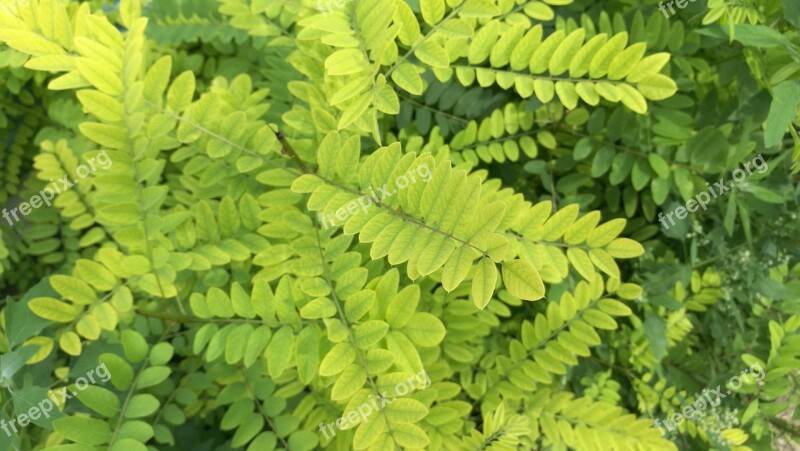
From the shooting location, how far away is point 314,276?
1004 mm

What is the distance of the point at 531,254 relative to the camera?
3.17 feet

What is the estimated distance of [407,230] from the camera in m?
0.77

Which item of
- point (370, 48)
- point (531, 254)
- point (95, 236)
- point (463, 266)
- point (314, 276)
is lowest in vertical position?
point (95, 236)

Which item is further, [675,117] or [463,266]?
[675,117]

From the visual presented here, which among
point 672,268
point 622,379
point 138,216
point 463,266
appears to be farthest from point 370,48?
point 622,379

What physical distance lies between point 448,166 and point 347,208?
7.6 inches

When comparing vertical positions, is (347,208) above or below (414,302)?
above

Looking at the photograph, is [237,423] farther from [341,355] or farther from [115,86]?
[115,86]

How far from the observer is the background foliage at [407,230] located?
884mm

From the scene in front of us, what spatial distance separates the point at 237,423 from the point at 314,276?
0.38 meters

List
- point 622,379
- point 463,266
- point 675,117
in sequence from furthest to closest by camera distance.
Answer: point 622,379 → point 675,117 → point 463,266

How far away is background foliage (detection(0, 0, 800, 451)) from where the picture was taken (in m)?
0.88

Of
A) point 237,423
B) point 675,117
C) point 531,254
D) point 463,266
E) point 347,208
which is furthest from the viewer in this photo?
point 675,117

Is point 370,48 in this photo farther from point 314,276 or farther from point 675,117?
point 675,117
